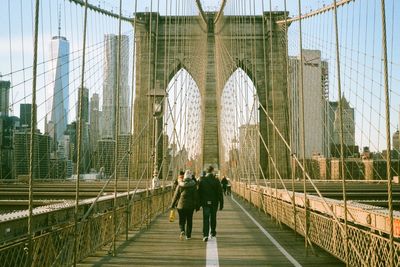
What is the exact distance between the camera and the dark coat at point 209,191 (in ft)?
28.0

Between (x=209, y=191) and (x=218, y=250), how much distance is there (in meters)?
1.53

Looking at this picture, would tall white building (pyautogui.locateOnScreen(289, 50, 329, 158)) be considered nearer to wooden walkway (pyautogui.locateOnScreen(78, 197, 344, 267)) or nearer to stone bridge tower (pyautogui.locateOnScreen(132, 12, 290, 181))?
stone bridge tower (pyautogui.locateOnScreen(132, 12, 290, 181))

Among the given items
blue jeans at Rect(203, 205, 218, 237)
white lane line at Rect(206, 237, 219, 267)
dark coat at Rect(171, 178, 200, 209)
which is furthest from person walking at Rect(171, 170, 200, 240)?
white lane line at Rect(206, 237, 219, 267)

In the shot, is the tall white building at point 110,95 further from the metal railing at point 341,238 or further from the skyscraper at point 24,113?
the metal railing at point 341,238

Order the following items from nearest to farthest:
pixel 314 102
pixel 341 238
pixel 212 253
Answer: pixel 341 238 → pixel 212 253 → pixel 314 102

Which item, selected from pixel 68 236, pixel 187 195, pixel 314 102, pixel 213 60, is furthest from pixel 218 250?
pixel 213 60

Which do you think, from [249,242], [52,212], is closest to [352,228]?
[249,242]

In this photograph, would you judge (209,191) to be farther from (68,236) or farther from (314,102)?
(314,102)

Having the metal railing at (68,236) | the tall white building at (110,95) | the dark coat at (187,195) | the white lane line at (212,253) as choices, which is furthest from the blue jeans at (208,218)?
the tall white building at (110,95)

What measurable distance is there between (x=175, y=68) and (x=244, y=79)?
1582 cm

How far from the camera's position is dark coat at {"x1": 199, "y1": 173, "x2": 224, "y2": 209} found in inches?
336

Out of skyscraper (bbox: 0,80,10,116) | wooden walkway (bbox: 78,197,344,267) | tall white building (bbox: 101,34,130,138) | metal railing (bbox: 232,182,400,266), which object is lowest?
wooden walkway (bbox: 78,197,344,267)

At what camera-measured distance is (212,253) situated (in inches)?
272

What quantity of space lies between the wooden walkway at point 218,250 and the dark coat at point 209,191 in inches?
23.6
